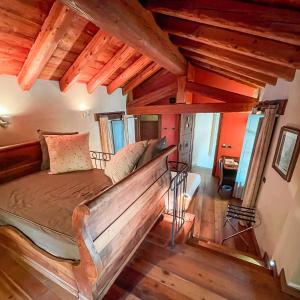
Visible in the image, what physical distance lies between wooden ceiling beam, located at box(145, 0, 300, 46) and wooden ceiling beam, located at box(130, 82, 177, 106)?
2.82 metres

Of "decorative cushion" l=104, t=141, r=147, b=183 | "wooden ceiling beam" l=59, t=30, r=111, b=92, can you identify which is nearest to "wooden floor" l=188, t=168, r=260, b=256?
"decorative cushion" l=104, t=141, r=147, b=183

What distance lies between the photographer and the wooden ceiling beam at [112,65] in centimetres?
285

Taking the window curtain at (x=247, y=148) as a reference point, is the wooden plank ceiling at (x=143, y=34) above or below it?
above

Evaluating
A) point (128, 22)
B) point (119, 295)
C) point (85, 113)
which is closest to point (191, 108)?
point (85, 113)

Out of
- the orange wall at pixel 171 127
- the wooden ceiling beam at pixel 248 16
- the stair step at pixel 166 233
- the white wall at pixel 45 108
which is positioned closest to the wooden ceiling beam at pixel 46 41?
the white wall at pixel 45 108

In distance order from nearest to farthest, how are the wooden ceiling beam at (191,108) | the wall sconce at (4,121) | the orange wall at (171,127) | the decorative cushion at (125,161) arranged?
the decorative cushion at (125,161) < the wall sconce at (4,121) < the wooden ceiling beam at (191,108) < the orange wall at (171,127)

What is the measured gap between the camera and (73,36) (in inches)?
89.1

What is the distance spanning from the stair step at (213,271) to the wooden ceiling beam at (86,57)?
2.70 metres

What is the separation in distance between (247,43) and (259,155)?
1.99 metres

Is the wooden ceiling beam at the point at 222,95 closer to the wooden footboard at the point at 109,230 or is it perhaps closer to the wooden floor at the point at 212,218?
the wooden floor at the point at 212,218

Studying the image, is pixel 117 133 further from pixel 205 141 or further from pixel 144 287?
pixel 205 141

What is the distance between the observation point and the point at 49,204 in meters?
1.47

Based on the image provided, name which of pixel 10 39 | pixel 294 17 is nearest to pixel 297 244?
pixel 294 17

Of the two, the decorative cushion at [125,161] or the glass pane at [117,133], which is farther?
the glass pane at [117,133]
